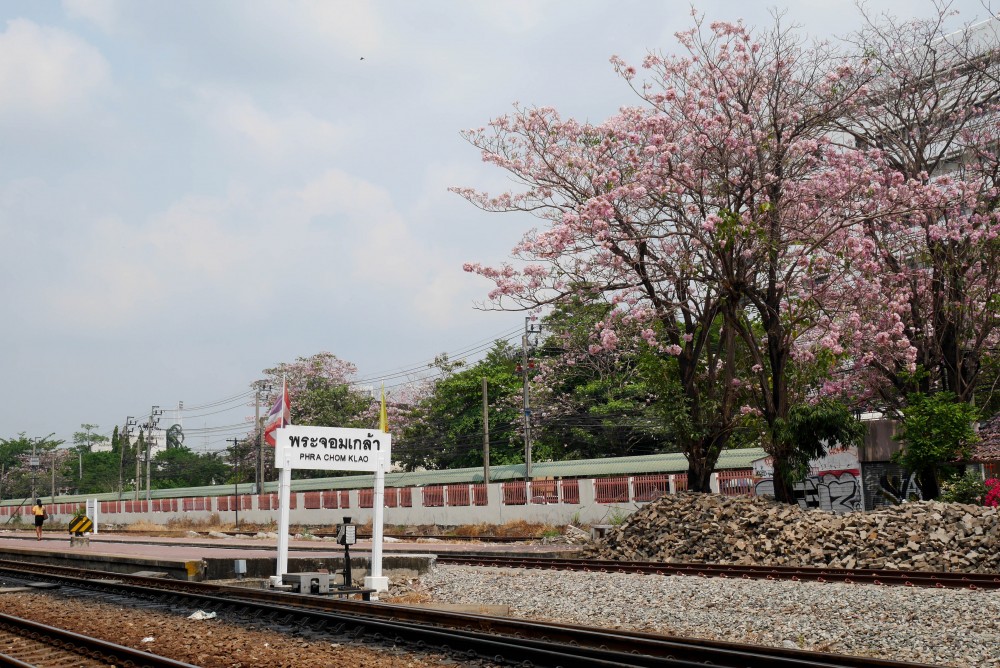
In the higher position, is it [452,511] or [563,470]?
[563,470]

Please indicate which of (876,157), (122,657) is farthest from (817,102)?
(122,657)

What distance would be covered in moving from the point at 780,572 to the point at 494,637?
8.70 metres

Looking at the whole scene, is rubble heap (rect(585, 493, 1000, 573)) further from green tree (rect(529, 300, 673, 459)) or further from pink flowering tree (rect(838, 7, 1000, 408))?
green tree (rect(529, 300, 673, 459))

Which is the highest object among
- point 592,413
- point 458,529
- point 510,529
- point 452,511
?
point 592,413

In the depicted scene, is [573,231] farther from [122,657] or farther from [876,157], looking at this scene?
[122,657]

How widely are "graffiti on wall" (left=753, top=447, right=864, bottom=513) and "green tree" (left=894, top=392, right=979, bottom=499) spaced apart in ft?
13.6

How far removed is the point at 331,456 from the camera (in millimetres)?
16141

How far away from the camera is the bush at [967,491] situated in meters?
22.9

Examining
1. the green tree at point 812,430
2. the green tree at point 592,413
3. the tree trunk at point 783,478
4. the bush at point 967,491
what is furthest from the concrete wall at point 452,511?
the green tree at point 592,413

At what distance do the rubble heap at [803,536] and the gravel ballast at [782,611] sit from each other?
A: 3.71 metres

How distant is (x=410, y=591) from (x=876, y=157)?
58.3ft

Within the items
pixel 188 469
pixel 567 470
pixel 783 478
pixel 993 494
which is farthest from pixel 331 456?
pixel 188 469

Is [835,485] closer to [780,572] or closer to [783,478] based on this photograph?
[783,478]

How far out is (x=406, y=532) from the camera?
44000 millimetres
